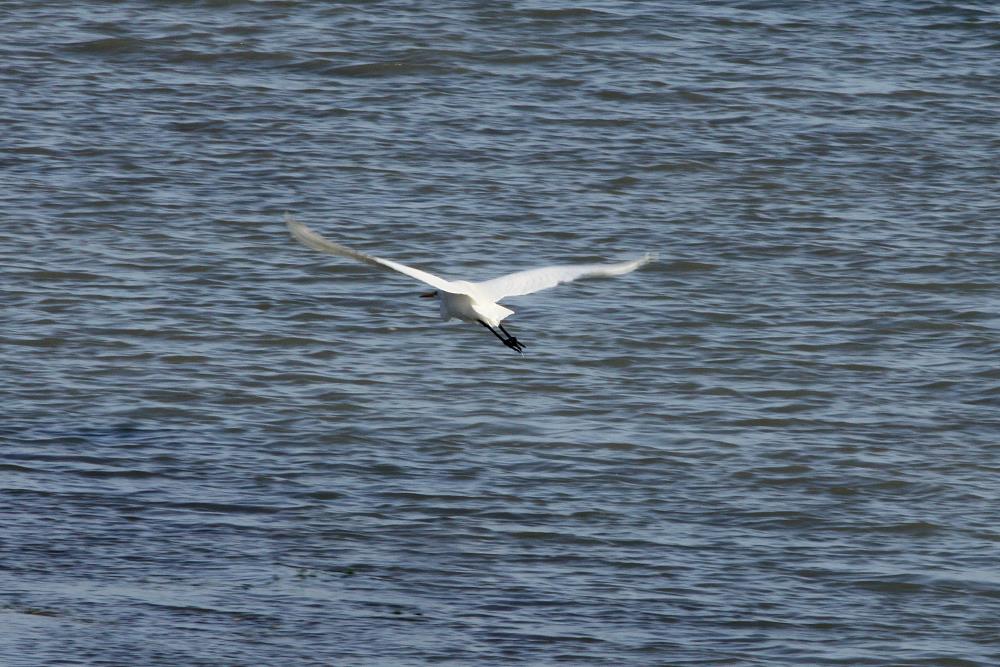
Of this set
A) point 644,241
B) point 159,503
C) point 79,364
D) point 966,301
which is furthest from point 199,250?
point 966,301

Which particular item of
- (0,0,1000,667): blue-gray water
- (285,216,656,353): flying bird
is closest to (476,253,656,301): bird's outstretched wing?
(285,216,656,353): flying bird

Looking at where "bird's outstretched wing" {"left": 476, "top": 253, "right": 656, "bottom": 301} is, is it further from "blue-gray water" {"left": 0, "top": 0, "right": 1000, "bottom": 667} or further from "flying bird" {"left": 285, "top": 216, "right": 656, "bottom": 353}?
"blue-gray water" {"left": 0, "top": 0, "right": 1000, "bottom": 667}

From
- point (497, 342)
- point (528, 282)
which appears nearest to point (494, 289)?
point (528, 282)

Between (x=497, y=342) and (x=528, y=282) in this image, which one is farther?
(x=497, y=342)

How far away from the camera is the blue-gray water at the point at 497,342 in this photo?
22.8ft

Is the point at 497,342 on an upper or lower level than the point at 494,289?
lower

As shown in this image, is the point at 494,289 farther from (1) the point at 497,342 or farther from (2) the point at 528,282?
(1) the point at 497,342

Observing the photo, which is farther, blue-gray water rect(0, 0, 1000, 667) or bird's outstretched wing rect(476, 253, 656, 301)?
bird's outstretched wing rect(476, 253, 656, 301)

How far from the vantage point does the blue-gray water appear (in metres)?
6.96

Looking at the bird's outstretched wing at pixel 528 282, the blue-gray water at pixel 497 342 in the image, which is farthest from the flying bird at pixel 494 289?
the blue-gray water at pixel 497 342

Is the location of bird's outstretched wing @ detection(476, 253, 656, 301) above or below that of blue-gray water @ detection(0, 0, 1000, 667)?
above

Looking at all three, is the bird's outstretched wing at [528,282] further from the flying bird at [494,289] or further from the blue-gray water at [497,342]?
the blue-gray water at [497,342]

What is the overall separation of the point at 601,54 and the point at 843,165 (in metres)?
3.04

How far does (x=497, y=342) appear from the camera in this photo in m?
10.4
